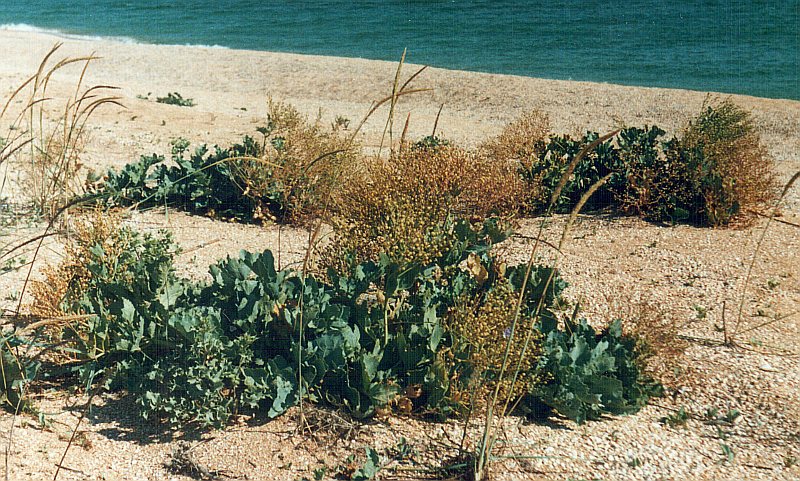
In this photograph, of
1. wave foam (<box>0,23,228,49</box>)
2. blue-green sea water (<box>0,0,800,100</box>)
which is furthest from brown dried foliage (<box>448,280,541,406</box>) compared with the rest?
wave foam (<box>0,23,228,49</box>)

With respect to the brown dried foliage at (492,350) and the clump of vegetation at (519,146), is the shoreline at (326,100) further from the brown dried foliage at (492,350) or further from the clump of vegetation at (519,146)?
the brown dried foliage at (492,350)

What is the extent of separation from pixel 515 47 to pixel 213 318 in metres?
18.7

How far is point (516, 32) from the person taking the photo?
900 inches

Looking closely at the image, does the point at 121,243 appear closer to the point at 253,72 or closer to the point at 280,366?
the point at 280,366

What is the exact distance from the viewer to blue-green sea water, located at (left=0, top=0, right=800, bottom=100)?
58.3 feet

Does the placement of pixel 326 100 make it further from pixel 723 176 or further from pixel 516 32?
pixel 516 32

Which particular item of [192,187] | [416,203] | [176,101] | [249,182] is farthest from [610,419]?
[176,101]

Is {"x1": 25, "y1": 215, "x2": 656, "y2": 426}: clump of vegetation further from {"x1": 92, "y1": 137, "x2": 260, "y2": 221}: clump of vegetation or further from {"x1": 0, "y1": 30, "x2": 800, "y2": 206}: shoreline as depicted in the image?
{"x1": 0, "y1": 30, "x2": 800, "y2": 206}: shoreline

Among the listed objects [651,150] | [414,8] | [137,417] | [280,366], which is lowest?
[137,417]

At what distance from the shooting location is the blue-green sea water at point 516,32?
58.3 feet

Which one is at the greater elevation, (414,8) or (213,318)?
(414,8)

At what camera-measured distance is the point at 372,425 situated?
10.7 ft

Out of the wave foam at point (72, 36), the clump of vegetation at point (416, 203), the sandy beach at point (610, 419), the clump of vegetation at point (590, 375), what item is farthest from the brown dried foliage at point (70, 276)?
the wave foam at point (72, 36)

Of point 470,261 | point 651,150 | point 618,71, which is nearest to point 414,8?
point 618,71
